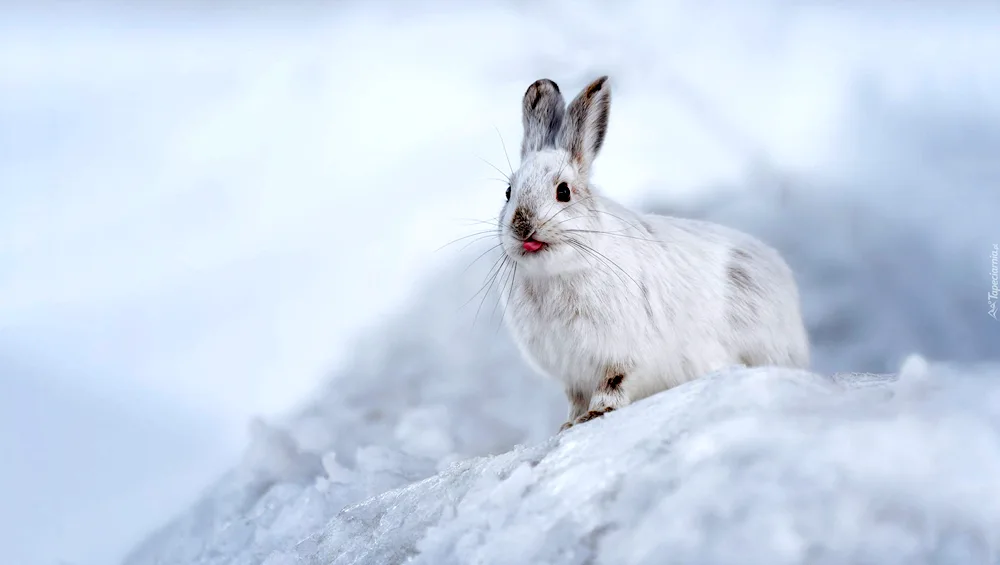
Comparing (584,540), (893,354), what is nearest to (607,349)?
(584,540)

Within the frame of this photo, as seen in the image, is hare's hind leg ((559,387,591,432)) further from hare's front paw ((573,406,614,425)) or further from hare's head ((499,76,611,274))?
hare's head ((499,76,611,274))

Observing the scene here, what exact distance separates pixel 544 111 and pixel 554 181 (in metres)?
0.32

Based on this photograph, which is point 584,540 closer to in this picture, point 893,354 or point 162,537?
point 162,537

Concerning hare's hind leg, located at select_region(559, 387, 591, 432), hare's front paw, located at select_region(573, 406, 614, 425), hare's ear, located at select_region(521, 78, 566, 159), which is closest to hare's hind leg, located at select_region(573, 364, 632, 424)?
hare's front paw, located at select_region(573, 406, 614, 425)

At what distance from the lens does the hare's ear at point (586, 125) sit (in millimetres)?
3236

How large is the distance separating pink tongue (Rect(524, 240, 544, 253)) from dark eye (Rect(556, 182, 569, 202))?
0.62ft

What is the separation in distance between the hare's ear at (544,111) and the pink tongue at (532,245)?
1.41ft

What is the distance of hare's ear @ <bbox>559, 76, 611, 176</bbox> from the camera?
10.6 ft

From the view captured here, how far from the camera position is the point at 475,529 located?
264 centimetres

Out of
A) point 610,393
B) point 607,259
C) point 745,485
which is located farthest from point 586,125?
point 745,485

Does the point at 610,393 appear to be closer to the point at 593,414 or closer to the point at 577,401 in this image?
the point at 593,414

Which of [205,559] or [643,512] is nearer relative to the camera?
[643,512]

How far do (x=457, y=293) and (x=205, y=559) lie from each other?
80.7 inches

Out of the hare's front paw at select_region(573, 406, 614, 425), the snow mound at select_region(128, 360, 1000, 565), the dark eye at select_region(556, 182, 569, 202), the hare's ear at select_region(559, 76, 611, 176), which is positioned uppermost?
the hare's ear at select_region(559, 76, 611, 176)
